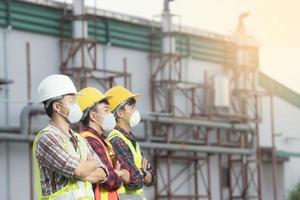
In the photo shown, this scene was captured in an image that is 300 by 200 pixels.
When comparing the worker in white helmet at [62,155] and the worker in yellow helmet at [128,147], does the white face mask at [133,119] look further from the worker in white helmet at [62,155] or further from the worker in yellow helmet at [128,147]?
the worker in white helmet at [62,155]

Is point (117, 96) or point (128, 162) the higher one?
point (117, 96)

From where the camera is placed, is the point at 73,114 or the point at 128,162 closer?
the point at 73,114

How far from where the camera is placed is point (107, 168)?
6.47m

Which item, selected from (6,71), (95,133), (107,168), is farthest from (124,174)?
(6,71)

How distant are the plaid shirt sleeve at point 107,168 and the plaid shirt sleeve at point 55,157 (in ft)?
1.96

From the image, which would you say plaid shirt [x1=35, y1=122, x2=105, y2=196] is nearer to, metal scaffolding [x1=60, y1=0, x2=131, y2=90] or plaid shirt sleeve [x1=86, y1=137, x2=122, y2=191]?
plaid shirt sleeve [x1=86, y1=137, x2=122, y2=191]

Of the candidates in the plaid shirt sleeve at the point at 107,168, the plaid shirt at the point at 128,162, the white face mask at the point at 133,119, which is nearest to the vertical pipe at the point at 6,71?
the white face mask at the point at 133,119

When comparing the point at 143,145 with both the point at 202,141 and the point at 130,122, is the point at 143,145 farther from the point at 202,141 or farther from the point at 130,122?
the point at 130,122

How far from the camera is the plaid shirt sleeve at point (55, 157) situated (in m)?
5.83

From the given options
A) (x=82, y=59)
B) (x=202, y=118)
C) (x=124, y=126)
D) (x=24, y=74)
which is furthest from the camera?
(x=202, y=118)

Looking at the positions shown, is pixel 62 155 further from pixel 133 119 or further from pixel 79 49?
pixel 79 49

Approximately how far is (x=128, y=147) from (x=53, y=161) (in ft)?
5.30

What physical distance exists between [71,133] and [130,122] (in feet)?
5.09


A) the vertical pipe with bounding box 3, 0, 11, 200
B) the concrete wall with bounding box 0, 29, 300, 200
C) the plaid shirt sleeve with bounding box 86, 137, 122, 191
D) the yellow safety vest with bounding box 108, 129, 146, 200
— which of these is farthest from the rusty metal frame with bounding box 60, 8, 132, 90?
the plaid shirt sleeve with bounding box 86, 137, 122, 191
